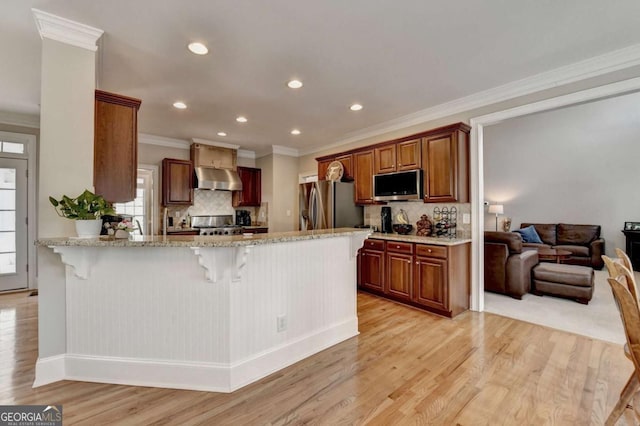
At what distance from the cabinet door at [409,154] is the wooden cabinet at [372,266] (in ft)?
3.82

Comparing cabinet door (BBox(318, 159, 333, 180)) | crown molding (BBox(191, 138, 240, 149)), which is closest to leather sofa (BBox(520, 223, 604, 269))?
cabinet door (BBox(318, 159, 333, 180))

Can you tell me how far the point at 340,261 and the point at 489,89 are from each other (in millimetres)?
2705

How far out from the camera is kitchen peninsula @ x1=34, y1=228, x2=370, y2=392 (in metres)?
2.00

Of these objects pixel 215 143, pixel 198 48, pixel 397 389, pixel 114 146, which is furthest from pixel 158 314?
pixel 215 143

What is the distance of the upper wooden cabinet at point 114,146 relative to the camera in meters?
2.40

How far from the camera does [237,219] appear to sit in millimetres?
6664

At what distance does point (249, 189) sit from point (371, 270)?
3.55 metres

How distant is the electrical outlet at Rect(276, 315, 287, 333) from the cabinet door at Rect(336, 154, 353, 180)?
3204mm

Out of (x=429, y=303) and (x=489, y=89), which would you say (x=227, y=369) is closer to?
(x=429, y=303)

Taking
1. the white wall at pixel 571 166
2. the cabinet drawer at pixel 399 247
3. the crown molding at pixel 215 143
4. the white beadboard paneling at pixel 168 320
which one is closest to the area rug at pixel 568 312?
the cabinet drawer at pixel 399 247

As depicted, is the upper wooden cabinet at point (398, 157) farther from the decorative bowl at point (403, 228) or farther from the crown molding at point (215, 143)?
the crown molding at point (215, 143)

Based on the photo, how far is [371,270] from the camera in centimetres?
425

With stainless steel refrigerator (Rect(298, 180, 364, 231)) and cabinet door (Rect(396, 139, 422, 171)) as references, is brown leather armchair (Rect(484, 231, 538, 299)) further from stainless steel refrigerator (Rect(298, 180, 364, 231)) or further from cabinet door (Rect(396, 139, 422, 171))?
stainless steel refrigerator (Rect(298, 180, 364, 231))

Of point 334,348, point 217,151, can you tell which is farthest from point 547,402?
point 217,151
